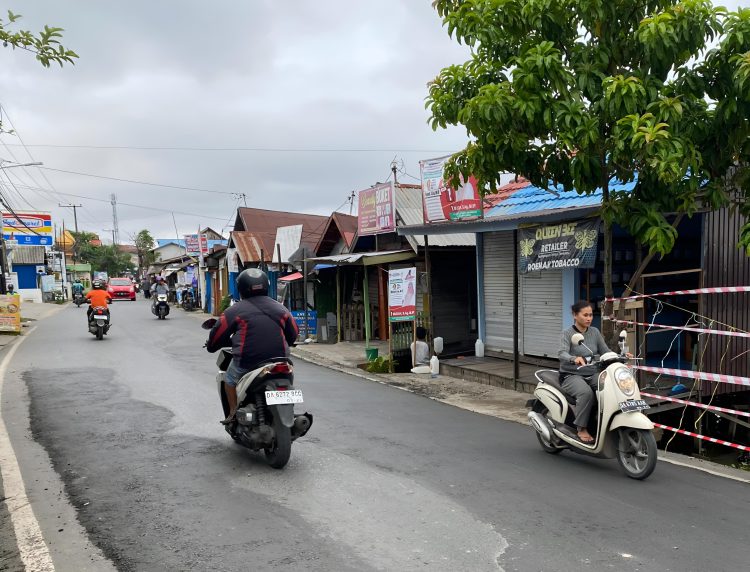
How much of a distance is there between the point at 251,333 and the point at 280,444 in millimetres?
1075

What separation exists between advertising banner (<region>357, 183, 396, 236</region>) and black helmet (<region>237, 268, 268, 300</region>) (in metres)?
9.91

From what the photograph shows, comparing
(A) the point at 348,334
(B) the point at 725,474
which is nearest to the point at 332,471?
(B) the point at 725,474

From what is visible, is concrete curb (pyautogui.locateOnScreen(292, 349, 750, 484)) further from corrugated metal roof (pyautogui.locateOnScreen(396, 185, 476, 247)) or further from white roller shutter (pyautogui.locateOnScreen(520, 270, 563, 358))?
corrugated metal roof (pyautogui.locateOnScreen(396, 185, 476, 247))

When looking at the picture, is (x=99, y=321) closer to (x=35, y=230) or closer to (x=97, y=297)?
(x=97, y=297)

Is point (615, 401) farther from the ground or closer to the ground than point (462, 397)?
farther from the ground

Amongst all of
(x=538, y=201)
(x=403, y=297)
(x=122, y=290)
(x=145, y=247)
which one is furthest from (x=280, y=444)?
(x=145, y=247)

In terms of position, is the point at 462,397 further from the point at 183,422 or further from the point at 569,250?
the point at 183,422

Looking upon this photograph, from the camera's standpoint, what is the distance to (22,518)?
447cm

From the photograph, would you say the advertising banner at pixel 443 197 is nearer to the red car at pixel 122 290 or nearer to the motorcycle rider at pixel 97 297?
the motorcycle rider at pixel 97 297

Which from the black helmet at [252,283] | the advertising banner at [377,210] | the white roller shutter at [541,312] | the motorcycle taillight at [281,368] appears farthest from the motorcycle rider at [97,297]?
the motorcycle taillight at [281,368]

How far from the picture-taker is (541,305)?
12211 millimetres

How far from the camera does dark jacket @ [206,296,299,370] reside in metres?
5.72

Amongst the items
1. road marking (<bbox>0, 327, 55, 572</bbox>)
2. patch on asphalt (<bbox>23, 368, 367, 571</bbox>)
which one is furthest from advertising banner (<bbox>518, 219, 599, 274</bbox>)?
road marking (<bbox>0, 327, 55, 572</bbox>)

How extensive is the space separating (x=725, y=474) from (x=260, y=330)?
4.64m
